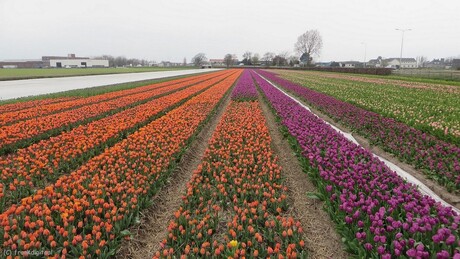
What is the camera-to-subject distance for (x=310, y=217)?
17.3ft

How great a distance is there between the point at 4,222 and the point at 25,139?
19.6 ft

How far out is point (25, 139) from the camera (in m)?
9.20

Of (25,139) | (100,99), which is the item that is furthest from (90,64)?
(25,139)

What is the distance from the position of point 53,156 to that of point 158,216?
3.91 metres

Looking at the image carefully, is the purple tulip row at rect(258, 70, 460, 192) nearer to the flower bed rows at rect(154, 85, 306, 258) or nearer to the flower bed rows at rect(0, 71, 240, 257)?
the flower bed rows at rect(154, 85, 306, 258)

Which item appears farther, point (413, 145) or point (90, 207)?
point (413, 145)

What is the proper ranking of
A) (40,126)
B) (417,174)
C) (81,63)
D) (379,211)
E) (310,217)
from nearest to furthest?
(379,211) < (310,217) < (417,174) < (40,126) < (81,63)

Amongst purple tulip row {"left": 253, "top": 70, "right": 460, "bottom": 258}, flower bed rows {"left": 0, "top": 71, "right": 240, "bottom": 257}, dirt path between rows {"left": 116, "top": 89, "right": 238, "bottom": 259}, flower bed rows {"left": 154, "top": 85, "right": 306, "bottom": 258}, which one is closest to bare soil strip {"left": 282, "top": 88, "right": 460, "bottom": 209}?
purple tulip row {"left": 253, "top": 70, "right": 460, "bottom": 258}

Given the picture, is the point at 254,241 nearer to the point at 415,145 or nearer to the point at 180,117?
the point at 415,145

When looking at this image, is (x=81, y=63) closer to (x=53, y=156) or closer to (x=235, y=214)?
(x=53, y=156)

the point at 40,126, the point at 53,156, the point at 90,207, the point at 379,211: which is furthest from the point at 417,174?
the point at 40,126

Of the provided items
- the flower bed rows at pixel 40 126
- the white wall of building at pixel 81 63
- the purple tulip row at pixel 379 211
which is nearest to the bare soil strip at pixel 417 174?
the purple tulip row at pixel 379 211

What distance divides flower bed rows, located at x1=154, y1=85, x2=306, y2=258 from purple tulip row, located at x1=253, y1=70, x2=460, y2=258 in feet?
2.55

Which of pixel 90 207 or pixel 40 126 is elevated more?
pixel 40 126
